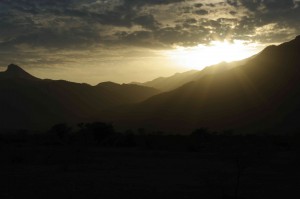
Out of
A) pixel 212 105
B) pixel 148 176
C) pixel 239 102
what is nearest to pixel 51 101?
pixel 212 105

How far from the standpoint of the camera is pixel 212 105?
317 ft

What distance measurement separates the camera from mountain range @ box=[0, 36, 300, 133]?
86.2m

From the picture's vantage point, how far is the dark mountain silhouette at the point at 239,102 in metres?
84.5

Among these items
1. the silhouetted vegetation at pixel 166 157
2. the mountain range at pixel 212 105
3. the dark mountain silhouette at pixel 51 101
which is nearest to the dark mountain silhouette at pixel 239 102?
the mountain range at pixel 212 105

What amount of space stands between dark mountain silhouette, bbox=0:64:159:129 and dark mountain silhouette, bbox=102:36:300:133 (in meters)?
19.3

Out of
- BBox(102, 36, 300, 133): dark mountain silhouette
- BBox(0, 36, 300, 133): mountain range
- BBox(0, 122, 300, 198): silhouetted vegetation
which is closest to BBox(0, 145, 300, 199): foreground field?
BBox(0, 122, 300, 198): silhouetted vegetation

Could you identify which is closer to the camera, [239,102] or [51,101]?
[239,102]

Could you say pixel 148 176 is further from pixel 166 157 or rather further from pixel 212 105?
pixel 212 105

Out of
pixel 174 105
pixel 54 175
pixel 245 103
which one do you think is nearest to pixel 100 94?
pixel 174 105

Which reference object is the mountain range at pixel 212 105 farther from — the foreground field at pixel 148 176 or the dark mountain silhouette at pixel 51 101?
the foreground field at pixel 148 176

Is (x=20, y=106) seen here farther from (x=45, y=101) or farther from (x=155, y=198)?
(x=155, y=198)

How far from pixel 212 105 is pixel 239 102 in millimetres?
5851

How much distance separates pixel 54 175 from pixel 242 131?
199 feet

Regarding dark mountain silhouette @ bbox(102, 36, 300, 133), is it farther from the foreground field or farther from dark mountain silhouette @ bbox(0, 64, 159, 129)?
the foreground field
